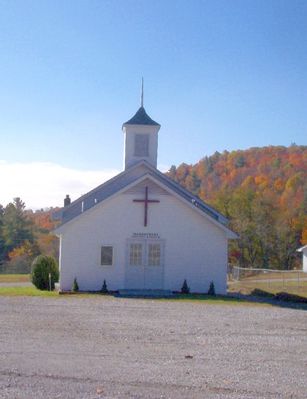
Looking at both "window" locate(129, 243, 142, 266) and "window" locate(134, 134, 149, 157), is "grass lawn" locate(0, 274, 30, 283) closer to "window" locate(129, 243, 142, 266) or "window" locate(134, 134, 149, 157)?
"window" locate(134, 134, 149, 157)

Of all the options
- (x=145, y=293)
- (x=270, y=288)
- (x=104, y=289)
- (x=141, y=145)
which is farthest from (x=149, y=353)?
(x=270, y=288)

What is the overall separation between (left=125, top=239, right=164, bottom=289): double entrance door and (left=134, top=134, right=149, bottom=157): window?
5.10 m

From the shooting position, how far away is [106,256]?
27234 mm

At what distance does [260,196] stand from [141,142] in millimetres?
42106

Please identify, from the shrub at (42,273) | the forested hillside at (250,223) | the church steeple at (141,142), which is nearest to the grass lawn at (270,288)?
the church steeple at (141,142)

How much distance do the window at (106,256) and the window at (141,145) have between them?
553 cm

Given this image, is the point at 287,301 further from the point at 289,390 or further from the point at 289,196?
the point at 289,196

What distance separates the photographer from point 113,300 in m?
22.9

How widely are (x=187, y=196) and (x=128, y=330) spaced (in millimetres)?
15148

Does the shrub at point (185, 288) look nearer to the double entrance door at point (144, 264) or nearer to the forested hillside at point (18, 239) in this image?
the double entrance door at point (144, 264)

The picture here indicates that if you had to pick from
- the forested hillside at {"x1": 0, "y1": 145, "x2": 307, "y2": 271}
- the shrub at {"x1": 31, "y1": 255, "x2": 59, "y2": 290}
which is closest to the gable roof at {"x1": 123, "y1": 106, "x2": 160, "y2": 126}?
the shrub at {"x1": 31, "y1": 255, "x2": 59, "y2": 290}

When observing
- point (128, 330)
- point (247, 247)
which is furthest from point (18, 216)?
point (128, 330)

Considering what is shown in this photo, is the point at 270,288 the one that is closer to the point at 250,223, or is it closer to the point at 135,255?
the point at 135,255

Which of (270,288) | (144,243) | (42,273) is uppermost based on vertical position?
(144,243)
